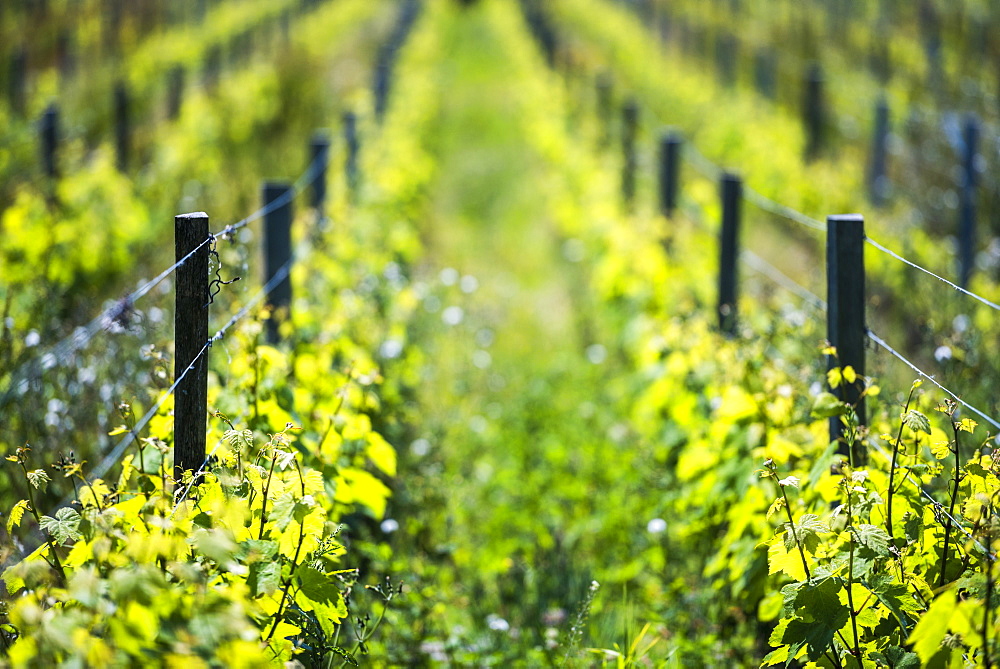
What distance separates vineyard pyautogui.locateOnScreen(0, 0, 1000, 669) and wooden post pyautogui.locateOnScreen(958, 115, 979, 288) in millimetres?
38

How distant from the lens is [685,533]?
10.9ft

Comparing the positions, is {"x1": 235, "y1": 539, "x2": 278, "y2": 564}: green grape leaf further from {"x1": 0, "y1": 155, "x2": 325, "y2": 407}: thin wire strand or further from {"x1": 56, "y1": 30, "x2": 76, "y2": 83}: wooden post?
{"x1": 56, "y1": 30, "x2": 76, "y2": 83}: wooden post

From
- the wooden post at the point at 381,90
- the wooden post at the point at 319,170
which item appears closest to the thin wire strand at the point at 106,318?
the wooden post at the point at 319,170

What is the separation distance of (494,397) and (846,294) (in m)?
2.92

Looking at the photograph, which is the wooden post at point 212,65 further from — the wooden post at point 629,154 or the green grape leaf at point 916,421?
the green grape leaf at point 916,421

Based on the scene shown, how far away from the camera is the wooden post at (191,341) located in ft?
6.94

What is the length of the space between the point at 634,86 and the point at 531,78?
298cm

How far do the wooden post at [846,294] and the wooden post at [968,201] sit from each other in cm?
446

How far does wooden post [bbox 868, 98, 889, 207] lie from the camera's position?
30.8 feet

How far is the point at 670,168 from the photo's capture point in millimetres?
5996

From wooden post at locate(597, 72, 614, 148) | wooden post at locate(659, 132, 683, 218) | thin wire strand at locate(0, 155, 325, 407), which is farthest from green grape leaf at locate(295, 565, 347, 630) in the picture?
wooden post at locate(597, 72, 614, 148)

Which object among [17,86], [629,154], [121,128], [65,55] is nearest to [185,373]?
[629,154]

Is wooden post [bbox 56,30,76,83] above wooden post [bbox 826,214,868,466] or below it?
below

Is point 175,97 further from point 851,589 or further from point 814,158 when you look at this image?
point 851,589
